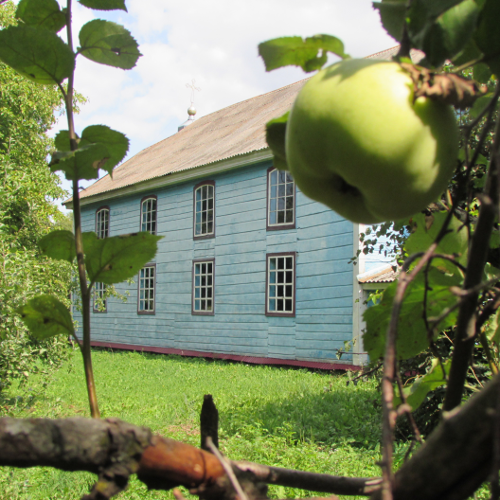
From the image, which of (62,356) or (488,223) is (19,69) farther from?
(62,356)

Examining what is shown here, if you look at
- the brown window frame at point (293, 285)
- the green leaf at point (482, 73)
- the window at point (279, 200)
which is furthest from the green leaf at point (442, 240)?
the window at point (279, 200)

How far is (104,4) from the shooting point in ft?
2.11

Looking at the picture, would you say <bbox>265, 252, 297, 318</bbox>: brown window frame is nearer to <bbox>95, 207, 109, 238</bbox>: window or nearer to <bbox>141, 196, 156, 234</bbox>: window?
<bbox>141, 196, 156, 234</bbox>: window

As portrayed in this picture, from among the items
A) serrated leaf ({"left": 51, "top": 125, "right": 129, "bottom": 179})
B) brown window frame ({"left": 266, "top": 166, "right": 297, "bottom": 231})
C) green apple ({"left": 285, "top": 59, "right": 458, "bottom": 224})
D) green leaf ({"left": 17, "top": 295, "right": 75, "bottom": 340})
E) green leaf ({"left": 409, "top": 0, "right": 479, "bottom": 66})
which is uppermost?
A: brown window frame ({"left": 266, "top": 166, "right": 297, "bottom": 231})

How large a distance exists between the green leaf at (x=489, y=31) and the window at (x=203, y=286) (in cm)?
1251

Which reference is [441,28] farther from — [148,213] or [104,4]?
[148,213]

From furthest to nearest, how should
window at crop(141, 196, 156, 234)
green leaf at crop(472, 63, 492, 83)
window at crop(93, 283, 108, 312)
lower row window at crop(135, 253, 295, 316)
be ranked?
window at crop(141, 196, 156, 234) < lower row window at crop(135, 253, 295, 316) < window at crop(93, 283, 108, 312) < green leaf at crop(472, 63, 492, 83)

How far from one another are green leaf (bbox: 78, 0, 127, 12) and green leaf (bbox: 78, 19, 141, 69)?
0.02 metres

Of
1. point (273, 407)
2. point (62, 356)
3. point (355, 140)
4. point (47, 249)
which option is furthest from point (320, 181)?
point (273, 407)

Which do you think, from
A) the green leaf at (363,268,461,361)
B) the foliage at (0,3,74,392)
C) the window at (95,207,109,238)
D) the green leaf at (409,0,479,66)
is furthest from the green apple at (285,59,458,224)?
the window at (95,207,109,238)

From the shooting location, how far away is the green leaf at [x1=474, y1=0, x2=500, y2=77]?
50cm

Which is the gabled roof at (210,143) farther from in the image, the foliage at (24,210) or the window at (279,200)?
the foliage at (24,210)

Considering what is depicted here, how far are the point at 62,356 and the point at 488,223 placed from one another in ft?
22.4

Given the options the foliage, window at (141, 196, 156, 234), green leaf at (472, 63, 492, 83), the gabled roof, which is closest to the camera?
green leaf at (472, 63, 492, 83)
